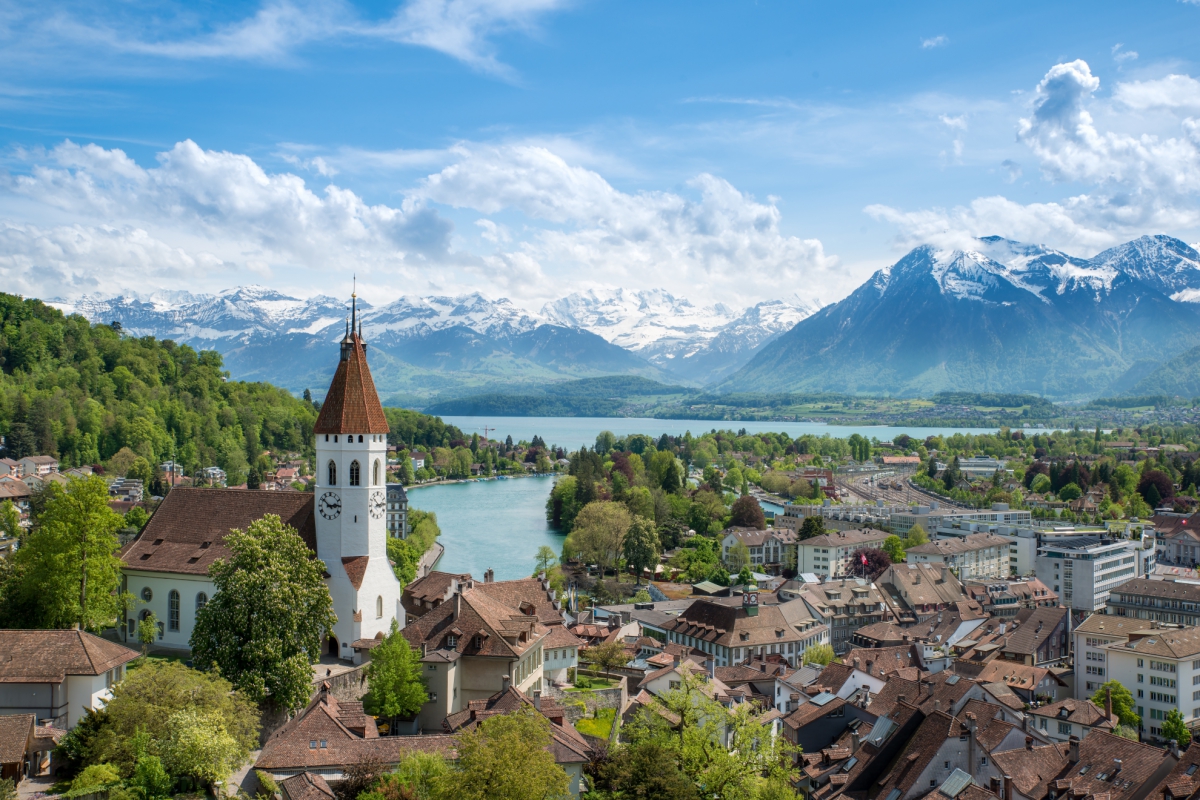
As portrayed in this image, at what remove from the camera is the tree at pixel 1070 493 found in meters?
116

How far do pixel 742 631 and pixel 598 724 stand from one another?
2150cm

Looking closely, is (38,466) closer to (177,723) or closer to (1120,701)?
(177,723)

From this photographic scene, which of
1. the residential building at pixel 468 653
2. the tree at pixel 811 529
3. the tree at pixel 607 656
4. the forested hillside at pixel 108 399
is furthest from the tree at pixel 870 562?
the forested hillside at pixel 108 399

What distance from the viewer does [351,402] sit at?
3369 centimetres

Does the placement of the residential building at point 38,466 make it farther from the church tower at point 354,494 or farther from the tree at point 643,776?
the tree at point 643,776

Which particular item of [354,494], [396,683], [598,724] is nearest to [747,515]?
[598,724]

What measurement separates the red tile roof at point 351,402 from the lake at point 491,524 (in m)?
33.0

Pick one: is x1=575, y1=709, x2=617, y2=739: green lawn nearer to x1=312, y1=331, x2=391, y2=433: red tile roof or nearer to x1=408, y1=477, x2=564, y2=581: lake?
x1=312, y1=331, x2=391, y2=433: red tile roof

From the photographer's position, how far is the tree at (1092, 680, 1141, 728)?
43375 millimetres

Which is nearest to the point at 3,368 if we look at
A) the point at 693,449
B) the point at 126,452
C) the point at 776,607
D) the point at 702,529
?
the point at 126,452

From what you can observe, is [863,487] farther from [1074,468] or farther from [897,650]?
[897,650]

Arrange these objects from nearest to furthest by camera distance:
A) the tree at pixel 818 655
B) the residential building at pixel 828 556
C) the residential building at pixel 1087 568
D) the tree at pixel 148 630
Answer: the tree at pixel 148 630 < the tree at pixel 818 655 < the residential building at pixel 1087 568 < the residential building at pixel 828 556

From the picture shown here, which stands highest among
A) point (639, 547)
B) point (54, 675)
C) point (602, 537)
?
point (54, 675)

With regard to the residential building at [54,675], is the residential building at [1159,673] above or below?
below
